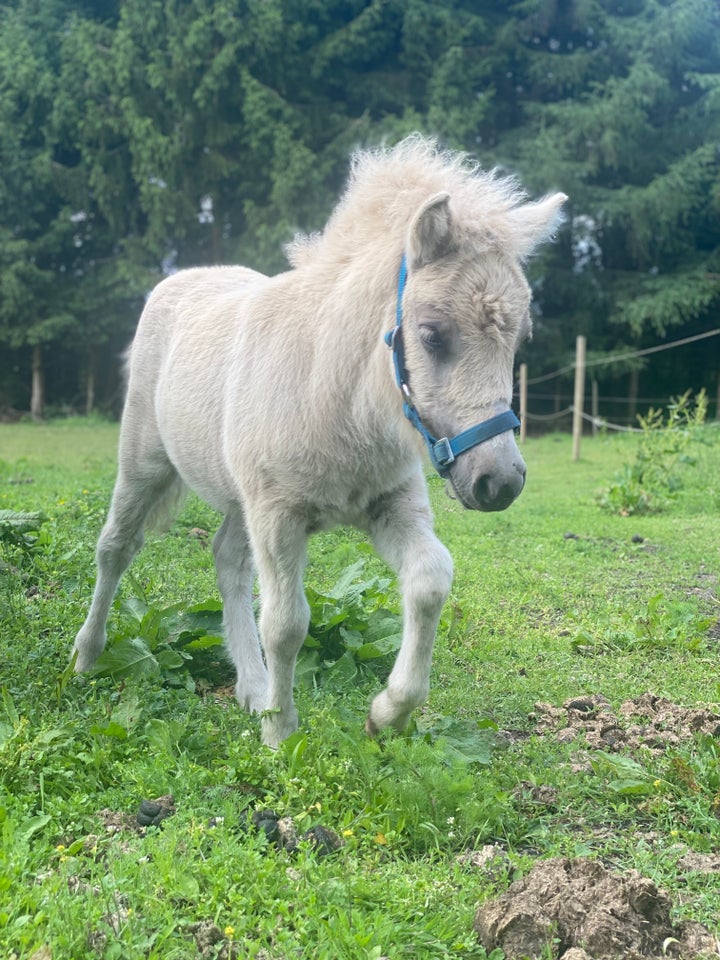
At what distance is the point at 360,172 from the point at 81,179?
25.5m

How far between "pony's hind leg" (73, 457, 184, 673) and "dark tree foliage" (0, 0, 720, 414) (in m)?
19.1

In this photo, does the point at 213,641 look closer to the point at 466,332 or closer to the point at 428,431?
the point at 428,431

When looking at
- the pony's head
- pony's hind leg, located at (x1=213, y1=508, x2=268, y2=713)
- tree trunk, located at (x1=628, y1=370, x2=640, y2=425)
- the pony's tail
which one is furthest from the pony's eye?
tree trunk, located at (x1=628, y1=370, x2=640, y2=425)

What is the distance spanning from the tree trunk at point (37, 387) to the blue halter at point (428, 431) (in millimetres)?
24251

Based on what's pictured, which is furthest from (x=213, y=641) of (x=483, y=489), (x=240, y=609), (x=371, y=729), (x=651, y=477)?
(x=651, y=477)

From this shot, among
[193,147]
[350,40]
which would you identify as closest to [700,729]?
[193,147]

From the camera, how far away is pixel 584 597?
19.1 feet

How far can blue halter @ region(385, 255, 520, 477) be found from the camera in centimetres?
270

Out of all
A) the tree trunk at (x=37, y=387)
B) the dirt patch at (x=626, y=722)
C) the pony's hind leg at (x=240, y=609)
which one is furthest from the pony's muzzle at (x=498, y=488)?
the tree trunk at (x=37, y=387)

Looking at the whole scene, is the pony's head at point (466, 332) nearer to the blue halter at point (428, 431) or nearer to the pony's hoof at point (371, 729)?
the blue halter at point (428, 431)

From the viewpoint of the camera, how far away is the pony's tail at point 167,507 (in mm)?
4566

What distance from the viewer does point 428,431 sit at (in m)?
2.90

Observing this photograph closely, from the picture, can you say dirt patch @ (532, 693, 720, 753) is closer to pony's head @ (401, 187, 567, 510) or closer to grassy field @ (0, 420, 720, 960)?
grassy field @ (0, 420, 720, 960)

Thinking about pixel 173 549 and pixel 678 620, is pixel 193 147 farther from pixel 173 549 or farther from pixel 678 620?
pixel 678 620
